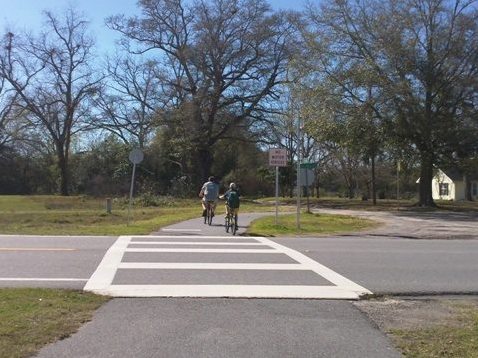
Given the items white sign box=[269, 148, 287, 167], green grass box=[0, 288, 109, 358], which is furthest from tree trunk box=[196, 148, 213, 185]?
green grass box=[0, 288, 109, 358]

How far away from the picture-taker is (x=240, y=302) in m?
8.43

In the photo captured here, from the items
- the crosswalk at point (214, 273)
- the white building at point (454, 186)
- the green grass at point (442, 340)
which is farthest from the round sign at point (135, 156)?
the white building at point (454, 186)

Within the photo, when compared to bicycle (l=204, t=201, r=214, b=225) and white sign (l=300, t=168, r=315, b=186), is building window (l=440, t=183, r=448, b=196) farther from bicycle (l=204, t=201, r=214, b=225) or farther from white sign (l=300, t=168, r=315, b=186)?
bicycle (l=204, t=201, r=214, b=225)

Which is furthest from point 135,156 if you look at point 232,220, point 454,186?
point 454,186

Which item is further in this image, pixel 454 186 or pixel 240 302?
pixel 454 186

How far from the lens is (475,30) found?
3700cm

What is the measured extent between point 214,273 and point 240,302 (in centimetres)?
248

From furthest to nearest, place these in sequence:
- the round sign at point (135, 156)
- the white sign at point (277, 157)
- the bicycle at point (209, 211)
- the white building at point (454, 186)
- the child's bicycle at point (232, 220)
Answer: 1. the white building at point (454, 186)
2. the bicycle at point (209, 211)
3. the round sign at point (135, 156)
4. the white sign at point (277, 157)
5. the child's bicycle at point (232, 220)

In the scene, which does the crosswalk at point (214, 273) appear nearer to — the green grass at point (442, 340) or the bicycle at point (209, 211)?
the green grass at point (442, 340)

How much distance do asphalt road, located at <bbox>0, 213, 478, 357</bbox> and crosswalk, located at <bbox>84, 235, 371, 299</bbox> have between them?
68mm

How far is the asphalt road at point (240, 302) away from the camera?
6.19 meters

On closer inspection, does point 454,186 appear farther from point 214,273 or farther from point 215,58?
point 214,273

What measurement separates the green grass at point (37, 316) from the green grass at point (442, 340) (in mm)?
3531

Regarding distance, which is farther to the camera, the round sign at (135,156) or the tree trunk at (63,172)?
the tree trunk at (63,172)
